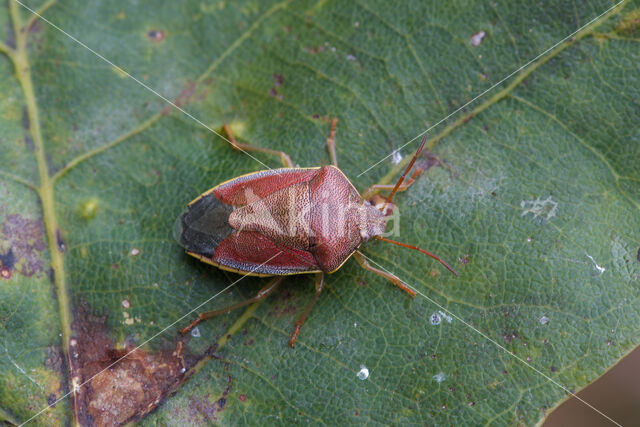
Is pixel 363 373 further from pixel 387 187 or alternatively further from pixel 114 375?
pixel 114 375

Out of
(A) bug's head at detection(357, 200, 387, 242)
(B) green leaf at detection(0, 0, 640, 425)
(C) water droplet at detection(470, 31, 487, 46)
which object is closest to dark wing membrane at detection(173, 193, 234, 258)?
(B) green leaf at detection(0, 0, 640, 425)

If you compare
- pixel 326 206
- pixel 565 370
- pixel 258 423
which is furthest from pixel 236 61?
pixel 565 370

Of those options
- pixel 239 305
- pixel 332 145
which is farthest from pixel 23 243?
pixel 332 145

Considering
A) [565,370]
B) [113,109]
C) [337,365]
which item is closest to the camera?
[565,370]

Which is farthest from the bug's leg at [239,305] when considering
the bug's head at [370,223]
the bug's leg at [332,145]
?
the bug's leg at [332,145]

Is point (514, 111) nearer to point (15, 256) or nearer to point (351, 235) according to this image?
point (351, 235)

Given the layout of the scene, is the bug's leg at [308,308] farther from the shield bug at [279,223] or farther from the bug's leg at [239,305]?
the bug's leg at [239,305]
